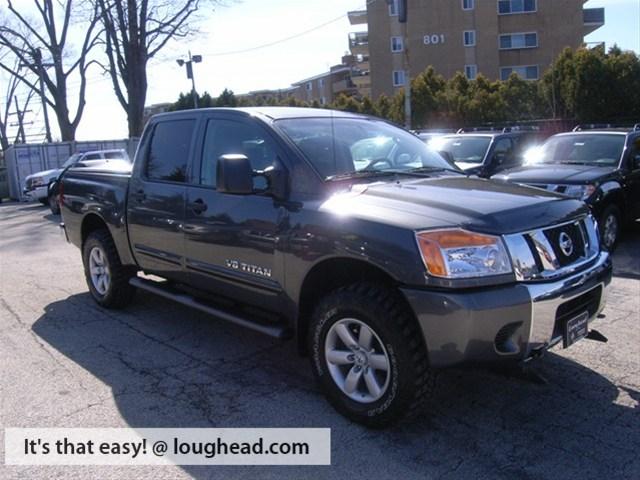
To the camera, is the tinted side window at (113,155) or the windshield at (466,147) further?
the tinted side window at (113,155)

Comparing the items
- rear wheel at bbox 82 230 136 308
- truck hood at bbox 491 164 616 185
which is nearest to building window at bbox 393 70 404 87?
truck hood at bbox 491 164 616 185

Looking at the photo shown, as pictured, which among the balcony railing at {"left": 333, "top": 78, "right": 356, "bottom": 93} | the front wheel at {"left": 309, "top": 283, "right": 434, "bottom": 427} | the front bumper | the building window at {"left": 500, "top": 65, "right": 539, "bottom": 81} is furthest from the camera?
the balcony railing at {"left": 333, "top": 78, "right": 356, "bottom": 93}

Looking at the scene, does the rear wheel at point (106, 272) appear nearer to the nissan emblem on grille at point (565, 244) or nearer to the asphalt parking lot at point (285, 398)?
the asphalt parking lot at point (285, 398)

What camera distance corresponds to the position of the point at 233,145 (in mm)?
4605

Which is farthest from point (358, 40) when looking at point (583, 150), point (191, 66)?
point (583, 150)

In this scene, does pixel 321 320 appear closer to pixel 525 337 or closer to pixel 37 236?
pixel 525 337

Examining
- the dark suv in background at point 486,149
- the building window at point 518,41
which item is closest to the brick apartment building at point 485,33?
the building window at point 518,41

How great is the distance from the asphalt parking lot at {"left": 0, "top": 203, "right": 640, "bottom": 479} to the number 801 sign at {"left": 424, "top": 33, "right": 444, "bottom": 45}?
138ft

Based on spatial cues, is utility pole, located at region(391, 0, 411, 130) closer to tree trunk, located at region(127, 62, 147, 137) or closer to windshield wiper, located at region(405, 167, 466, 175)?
windshield wiper, located at region(405, 167, 466, 175)

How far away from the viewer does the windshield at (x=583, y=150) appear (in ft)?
30.3

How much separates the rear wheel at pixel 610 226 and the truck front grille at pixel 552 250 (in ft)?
15.9

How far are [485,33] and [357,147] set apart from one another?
44.6 m

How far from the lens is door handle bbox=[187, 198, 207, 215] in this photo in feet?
15.2

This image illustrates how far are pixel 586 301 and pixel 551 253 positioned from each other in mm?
431
